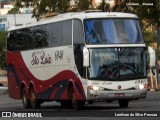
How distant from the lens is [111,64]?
2605 centimetres

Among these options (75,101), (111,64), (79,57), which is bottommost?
(75,101)

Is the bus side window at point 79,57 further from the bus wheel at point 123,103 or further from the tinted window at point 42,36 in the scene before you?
the bus wheel at point 123,103

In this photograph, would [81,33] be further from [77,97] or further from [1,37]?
[1,37]

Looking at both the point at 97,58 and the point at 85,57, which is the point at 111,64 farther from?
the point at 85,57

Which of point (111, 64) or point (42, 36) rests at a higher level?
point (42, 36)

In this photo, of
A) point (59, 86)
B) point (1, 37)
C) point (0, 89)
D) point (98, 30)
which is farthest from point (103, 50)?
point (1, 37)

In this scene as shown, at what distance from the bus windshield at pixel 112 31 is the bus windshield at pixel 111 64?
37 centimetres

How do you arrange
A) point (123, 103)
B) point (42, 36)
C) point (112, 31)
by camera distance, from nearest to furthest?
1. point (112, 31)
2. point (123, 103)
3. point (42, 36)

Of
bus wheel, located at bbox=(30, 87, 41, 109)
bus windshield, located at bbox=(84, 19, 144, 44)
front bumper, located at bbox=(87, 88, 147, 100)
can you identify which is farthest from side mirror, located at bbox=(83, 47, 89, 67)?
bus wheel, located at bbox=(30, 87, 41, 109)

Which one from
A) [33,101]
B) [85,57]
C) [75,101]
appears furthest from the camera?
[33,101]

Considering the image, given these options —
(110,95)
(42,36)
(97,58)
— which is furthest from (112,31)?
(42,36)

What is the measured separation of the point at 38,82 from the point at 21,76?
73.1 inches

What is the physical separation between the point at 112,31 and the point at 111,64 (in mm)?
1247

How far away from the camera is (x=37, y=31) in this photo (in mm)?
30969
